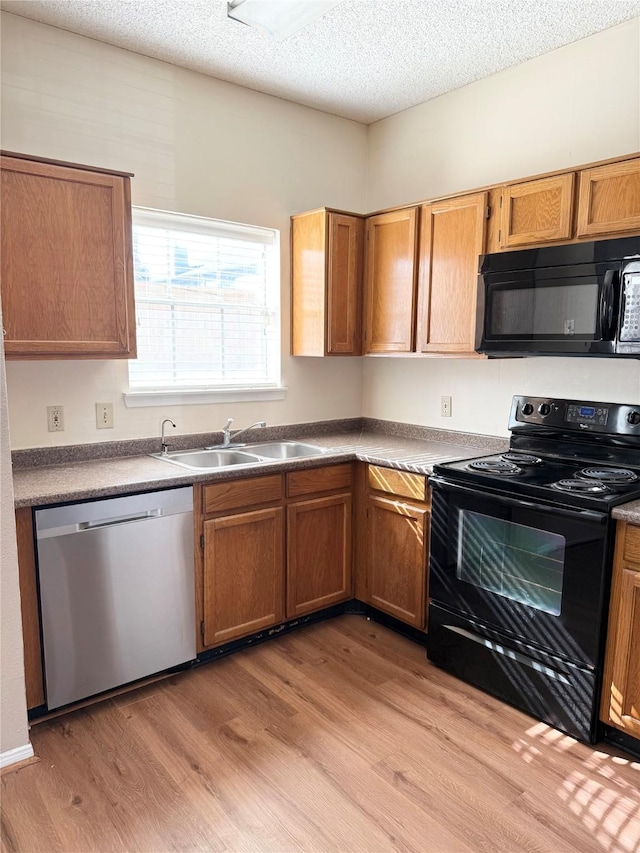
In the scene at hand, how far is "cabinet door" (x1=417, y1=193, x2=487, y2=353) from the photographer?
2789 millimetres

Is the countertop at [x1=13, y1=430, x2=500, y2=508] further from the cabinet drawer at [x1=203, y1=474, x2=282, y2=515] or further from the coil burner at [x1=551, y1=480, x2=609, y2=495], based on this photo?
the coil burner at [x1=551, y1=480, x2=609, y2=495]

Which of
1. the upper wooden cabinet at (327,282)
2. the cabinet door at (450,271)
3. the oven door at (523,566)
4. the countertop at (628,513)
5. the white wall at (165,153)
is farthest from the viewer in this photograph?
the upper wooden cabinet at (327,282)

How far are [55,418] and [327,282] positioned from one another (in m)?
1.54

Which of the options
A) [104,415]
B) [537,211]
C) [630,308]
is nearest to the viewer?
[630,308]

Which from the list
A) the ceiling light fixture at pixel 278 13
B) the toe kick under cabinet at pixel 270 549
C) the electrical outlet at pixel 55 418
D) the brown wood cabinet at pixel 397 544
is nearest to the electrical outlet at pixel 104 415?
the electrical outlet at pixel 55 418

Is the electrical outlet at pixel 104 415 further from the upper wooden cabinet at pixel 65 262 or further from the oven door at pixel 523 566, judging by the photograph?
the oven door at pixel 523 566

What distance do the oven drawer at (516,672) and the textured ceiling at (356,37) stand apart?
2500 mm

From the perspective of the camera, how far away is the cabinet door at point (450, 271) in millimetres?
2789

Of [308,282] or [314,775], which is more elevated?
[308,282]

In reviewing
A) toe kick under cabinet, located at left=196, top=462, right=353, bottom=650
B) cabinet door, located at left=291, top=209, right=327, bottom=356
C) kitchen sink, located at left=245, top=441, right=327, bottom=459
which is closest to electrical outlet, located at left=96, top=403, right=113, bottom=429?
toe kick under cabinet, located at left=196, top=462, right=353, bottom=650

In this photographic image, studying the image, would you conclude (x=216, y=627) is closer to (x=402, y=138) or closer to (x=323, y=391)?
(x=323, y=391)

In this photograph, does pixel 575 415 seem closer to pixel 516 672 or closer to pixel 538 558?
pixel 538 558

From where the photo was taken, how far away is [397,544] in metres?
2.92

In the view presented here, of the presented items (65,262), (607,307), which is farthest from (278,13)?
(607,307)
